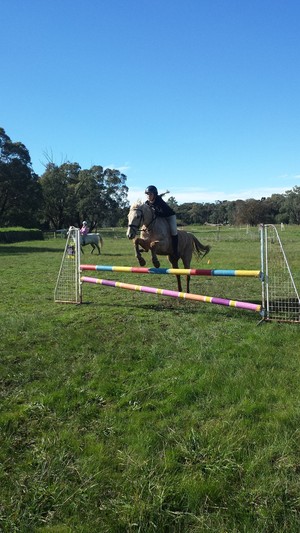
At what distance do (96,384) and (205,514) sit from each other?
2086mm

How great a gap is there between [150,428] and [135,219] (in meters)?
4.40

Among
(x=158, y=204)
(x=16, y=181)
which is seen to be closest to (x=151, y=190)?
(x=158, y=204)

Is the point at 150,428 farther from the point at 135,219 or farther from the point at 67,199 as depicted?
the point at 67,199

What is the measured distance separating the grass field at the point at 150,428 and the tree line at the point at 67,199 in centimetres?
4686

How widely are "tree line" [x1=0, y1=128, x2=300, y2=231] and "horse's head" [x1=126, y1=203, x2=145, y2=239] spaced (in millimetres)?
45026

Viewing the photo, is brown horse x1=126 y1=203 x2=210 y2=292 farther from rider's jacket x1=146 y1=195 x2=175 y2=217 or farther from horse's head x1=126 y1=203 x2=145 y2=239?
rider's jacket x1=146 y1=195 x2=175 y2=217

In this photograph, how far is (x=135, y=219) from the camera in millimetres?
7145

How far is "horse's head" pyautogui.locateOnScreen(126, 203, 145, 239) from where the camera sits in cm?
707

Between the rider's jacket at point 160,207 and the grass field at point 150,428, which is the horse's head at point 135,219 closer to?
the rider's jacket at point 160,207

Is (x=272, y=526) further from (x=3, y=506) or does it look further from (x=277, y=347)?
(x=277, y=347)

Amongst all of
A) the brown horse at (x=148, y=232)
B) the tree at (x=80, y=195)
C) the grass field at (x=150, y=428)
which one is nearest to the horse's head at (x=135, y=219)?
the brown horse at (x=148, y=232)

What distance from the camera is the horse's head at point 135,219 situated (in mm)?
7074

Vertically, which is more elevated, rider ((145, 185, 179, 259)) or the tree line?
the tree line

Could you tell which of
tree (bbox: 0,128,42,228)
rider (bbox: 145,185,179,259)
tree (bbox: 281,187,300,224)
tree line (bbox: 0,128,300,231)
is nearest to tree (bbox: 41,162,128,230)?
tree line (bbox: 0,128,300,231)
